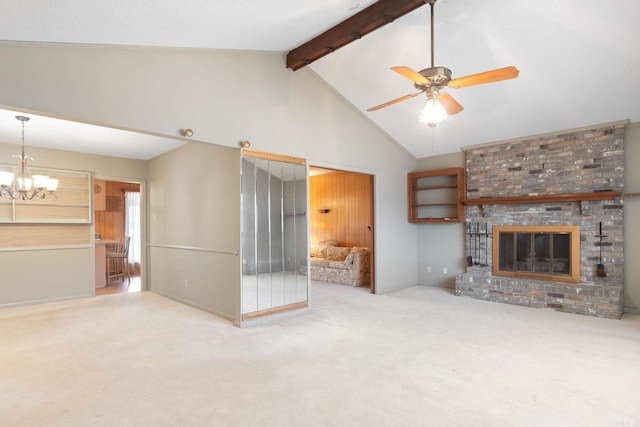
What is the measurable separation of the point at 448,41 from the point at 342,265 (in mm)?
4630

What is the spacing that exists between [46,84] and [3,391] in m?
2.45

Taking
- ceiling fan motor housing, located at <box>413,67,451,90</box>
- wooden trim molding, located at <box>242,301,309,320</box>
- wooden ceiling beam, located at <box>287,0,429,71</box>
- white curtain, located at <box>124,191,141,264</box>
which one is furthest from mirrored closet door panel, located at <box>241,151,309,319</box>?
white curtain, located at <box>124,191,141,264</box>

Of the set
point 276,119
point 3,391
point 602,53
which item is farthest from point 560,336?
point 3,391

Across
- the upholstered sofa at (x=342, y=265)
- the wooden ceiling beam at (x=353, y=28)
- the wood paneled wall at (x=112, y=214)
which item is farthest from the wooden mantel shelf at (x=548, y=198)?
the wood paneled wall at (x=112, y=214)

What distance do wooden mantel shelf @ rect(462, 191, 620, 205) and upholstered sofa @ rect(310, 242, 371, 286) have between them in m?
2.33

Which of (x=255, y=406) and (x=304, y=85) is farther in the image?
(x=304, y=85)

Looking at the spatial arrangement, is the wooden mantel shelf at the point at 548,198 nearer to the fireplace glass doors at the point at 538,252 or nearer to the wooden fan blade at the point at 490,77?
the fireplace glass doors at the point at 538,252

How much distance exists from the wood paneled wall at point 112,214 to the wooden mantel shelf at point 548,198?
27.4ft

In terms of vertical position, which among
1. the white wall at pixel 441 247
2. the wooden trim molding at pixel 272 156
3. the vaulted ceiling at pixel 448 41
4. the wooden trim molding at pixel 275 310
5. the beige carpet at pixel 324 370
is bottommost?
the beige carpet at pixel 324 370

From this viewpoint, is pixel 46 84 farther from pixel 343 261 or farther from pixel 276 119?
pixel 343 261

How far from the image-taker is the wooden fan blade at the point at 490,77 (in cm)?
270

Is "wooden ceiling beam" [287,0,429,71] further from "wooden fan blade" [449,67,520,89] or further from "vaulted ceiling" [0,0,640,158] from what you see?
"wooden fan blade" [449,67,520,89]

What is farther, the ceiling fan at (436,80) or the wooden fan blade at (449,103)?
the wooden fan blade at (449,103)

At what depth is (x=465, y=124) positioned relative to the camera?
18.6 feet
